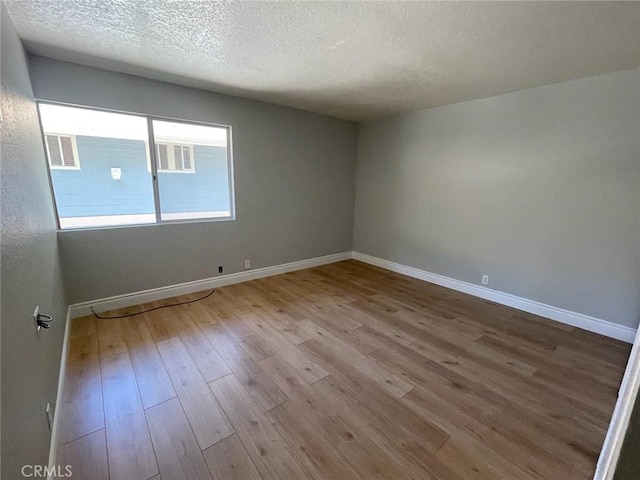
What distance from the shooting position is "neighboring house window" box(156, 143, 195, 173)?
10.2 feet

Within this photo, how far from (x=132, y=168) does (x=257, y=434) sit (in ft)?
9.49

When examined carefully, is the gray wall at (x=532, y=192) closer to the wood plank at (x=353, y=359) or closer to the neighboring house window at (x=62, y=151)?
the wood plank at (x=353, y=359)

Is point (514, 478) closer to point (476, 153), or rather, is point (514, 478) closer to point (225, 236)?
point (476, 153)

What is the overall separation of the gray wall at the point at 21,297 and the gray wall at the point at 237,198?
1086 millimetres

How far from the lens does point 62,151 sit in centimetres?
257

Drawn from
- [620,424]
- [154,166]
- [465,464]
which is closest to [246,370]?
[465,464]

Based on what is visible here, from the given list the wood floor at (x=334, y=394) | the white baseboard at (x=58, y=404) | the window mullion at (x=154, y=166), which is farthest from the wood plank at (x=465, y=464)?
the window mullion at (x=154, y=166)

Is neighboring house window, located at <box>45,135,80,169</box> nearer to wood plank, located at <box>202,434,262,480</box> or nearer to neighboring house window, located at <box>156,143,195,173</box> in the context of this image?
neighboring house window, located at <box>156,143,195,173</box>

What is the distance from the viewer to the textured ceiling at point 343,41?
1.65 m

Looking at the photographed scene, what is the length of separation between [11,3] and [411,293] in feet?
14.0

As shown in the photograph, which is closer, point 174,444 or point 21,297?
point 21,297

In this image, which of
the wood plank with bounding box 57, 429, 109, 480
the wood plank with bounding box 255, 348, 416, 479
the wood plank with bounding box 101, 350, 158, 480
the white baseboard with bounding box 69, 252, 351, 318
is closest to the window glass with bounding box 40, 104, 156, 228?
the white baseboard with bounding box 69, 252, 351, 318

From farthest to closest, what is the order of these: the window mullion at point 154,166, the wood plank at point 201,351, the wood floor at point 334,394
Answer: the window mullion at point 154,166, the wood plank at point 201,351, the wood floor at point 334,394

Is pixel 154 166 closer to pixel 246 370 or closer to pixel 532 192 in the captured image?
pixel 246 370
